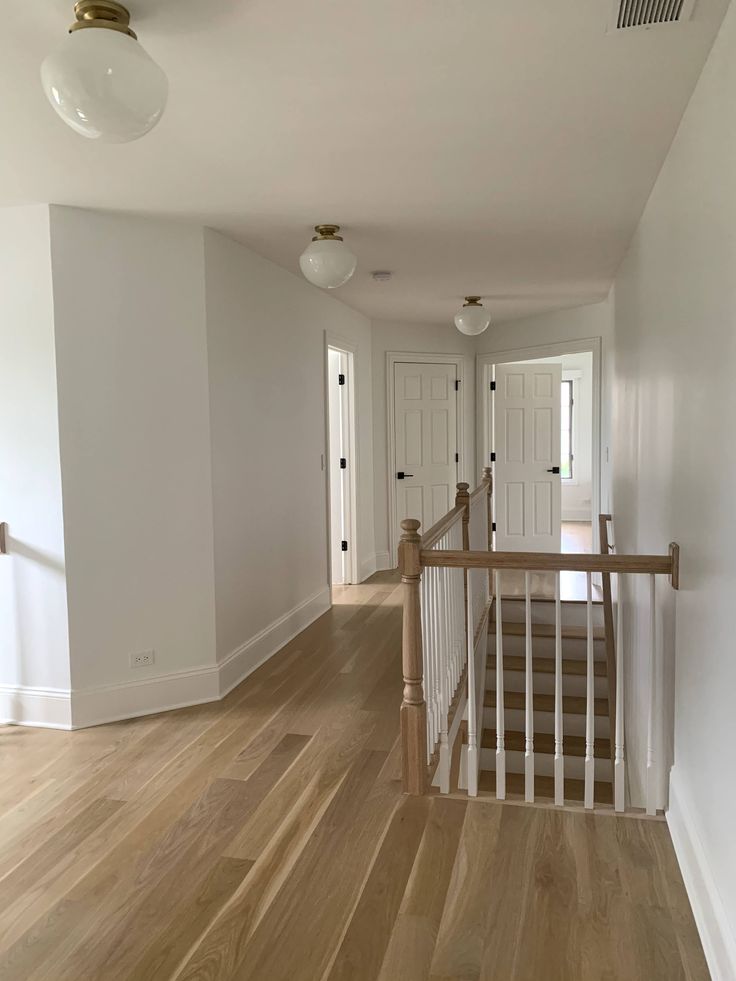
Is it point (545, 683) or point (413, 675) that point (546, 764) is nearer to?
point (545, 683)

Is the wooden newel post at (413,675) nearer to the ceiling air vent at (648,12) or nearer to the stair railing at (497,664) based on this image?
the stair railing at (497,664)

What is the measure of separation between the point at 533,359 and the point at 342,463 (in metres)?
2.14

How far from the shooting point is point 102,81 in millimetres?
1602

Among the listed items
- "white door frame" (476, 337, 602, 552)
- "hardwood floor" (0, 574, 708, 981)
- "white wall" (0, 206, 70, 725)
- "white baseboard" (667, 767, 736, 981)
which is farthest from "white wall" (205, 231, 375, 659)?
"white baseboard" (667, 767, 736, 981)

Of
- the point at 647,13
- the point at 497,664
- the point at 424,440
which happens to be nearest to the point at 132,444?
the point at 497,664

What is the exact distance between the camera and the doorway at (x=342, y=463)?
6363mm

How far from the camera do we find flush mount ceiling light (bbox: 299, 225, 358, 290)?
130 inches

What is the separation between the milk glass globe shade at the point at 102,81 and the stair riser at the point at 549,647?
4520 mm

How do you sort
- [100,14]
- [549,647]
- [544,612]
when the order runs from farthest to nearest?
1. [544,612]
2. [549,647]
3. [100,14]

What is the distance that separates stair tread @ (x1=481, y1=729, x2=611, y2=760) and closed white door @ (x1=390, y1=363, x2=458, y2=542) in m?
2.50

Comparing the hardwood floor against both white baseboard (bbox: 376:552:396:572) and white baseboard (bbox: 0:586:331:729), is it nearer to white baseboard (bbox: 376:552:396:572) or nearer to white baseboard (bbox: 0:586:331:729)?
white baseboard (bbox: 0:586:331:729)

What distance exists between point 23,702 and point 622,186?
357 cm

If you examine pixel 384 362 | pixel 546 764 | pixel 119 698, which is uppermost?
pixel 384 362

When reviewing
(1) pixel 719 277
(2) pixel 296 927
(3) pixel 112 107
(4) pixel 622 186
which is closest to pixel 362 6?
(3) pixel 112 107
